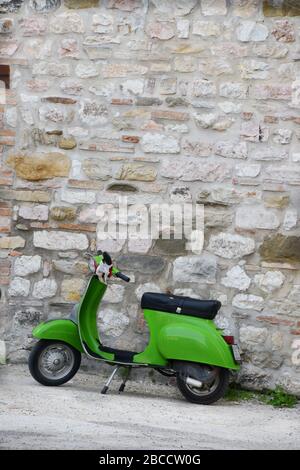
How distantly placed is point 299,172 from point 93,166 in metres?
1.49

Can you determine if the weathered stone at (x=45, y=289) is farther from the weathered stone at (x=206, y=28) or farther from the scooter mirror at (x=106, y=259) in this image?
the weathered stone at (x=206, y=28)

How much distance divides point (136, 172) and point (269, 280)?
1231 mm

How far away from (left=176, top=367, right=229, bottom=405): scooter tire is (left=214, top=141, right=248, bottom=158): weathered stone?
5.00 feet

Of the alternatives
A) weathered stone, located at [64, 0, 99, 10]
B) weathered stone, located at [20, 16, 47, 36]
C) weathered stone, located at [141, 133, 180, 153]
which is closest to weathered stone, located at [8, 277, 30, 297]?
weathered stone, located at [141, 133, 180, 153]

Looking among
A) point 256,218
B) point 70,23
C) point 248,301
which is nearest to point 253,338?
point 248,301

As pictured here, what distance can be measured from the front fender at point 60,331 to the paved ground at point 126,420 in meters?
0.32

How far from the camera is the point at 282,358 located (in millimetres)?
5742

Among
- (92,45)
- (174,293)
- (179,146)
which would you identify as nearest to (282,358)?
(174,293)

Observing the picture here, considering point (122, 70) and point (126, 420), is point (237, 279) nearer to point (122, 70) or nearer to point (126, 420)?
point (126, 420)

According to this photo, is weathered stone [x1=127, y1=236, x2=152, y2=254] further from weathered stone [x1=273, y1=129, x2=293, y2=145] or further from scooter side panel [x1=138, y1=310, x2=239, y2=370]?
weathered stone [x1=273, y1=129, x2=293, y2=145]

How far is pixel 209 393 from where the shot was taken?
540 cm

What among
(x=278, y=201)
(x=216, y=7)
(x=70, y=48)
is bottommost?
(x=278, y=201)

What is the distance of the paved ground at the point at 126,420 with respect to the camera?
14.2ft

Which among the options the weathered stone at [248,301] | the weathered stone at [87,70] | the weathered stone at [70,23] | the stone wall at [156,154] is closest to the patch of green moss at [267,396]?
the stone wall at [156,154]
